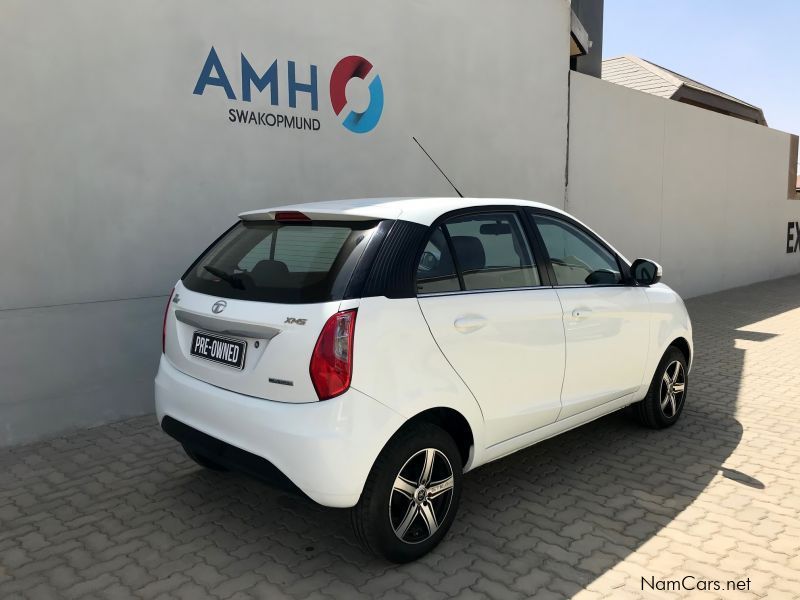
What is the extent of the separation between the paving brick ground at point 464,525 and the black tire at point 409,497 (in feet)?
0.42

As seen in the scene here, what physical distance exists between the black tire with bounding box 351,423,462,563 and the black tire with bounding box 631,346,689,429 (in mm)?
2139

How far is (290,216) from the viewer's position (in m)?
3.34

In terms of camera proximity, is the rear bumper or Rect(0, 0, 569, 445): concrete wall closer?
the rear bumper

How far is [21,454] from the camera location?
4.48m

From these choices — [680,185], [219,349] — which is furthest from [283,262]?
[680,185]

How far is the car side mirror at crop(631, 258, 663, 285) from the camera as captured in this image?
435cm

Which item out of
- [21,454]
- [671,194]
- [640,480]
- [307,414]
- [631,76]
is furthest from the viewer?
[631,76]

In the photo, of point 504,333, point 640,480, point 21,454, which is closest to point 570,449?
point 640,480

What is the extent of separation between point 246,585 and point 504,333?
66.7 inches

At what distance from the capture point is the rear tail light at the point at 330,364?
2717 millimetres

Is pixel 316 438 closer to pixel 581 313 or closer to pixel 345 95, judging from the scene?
pixel 581 313

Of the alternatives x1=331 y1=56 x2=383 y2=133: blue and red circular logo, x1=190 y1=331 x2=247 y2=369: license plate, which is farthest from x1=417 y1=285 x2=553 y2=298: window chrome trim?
x1=331 y1=56 x2=383 y2=133: blue and red circular logo

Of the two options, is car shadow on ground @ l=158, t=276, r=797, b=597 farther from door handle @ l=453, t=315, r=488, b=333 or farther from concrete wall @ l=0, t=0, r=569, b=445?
concrete wall @ l=0, t=0, r=569, b=445

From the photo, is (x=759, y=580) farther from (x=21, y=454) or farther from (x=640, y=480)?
(x=21, y=454)
